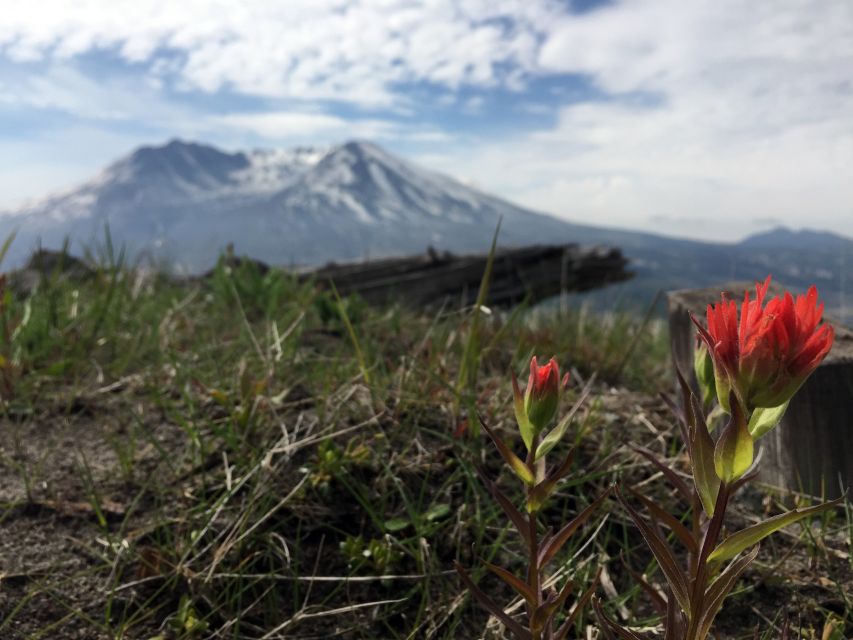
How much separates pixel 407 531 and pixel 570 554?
18.1 inches

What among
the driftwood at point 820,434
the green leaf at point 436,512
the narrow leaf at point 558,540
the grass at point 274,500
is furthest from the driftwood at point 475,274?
the narrow leaf at point 558,540

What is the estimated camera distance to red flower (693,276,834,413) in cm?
80

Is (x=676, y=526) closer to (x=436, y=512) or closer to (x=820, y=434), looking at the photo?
(x=436, y=512)

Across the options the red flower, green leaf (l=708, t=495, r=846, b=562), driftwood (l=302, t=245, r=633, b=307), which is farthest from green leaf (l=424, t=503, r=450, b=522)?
driftwood (l=302, t=245, r=633, b=307)

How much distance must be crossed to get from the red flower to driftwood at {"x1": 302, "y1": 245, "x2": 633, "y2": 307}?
4.80 metres

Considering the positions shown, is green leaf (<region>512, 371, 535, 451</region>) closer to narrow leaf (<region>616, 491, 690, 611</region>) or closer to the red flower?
narrow leaf (<region>616, 491, 690, 611</region>)

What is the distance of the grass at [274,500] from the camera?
1.62 meters

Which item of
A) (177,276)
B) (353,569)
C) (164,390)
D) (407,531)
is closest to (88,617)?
(353,569)

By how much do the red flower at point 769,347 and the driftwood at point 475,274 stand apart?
4.80m

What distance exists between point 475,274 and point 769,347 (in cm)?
579

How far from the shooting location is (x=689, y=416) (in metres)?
1.09

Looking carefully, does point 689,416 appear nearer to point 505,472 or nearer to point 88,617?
point 505,472

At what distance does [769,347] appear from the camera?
2.64 feet

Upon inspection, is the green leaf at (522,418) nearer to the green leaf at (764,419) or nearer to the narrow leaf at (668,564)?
the narrow leaf at (668,564)
